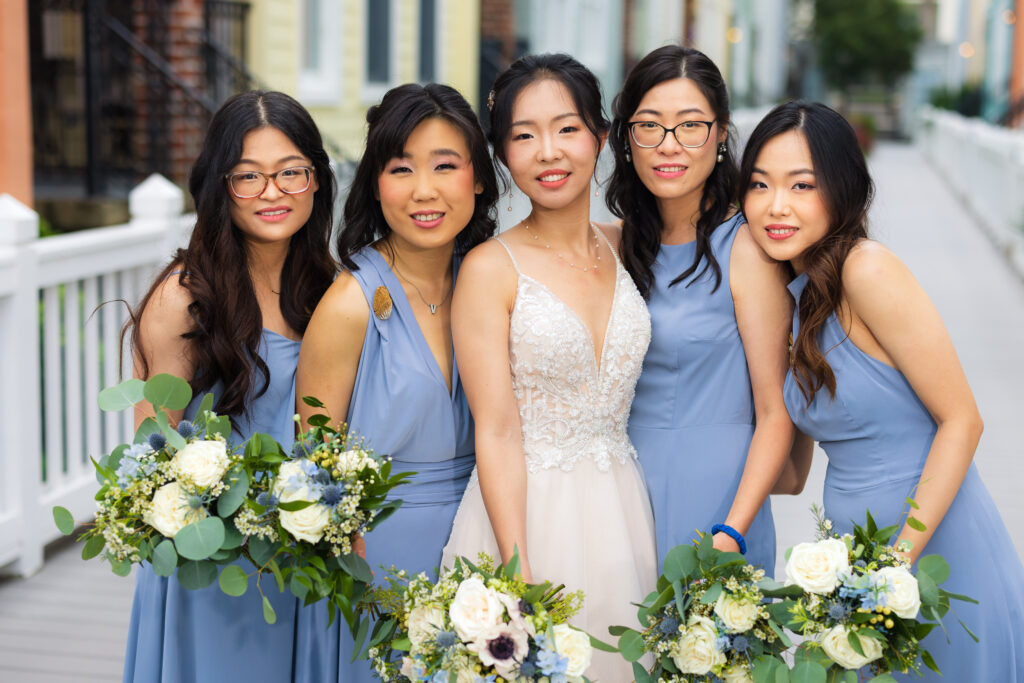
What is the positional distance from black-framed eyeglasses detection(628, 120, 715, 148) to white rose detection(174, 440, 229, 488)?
139 cm

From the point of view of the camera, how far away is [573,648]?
2234 millimetres

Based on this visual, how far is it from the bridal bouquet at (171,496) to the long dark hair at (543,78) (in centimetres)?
105

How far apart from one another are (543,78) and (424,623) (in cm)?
138

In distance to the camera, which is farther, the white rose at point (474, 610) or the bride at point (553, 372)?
the bride at point (553, 372)

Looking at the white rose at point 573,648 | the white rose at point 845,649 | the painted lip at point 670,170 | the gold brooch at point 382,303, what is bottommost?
the white rose at point 573,648

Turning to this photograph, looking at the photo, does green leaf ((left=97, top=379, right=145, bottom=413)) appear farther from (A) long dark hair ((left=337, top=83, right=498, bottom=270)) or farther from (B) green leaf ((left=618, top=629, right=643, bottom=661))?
(B) green leaf ((left=618, top=629, right=643, bottom=661))

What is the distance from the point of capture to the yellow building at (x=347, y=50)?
35.3ft

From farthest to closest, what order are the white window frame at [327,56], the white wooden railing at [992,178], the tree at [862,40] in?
the tree at [862,40] → the white wooden railing at [992,178] → the white window frame at [327,56]

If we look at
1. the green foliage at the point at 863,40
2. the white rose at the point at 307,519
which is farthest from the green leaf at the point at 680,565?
the green foliage at the point at 863,40

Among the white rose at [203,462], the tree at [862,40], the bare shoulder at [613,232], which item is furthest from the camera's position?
the tree at [862,40]

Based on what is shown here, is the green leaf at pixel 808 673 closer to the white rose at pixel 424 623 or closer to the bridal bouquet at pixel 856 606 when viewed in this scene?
the bridal bouquet at pixel 856 606

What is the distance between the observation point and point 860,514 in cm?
282

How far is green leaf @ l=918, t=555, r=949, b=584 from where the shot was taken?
2.31 meters

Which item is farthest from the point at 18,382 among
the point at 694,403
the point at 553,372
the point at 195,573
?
the point at 694,403
